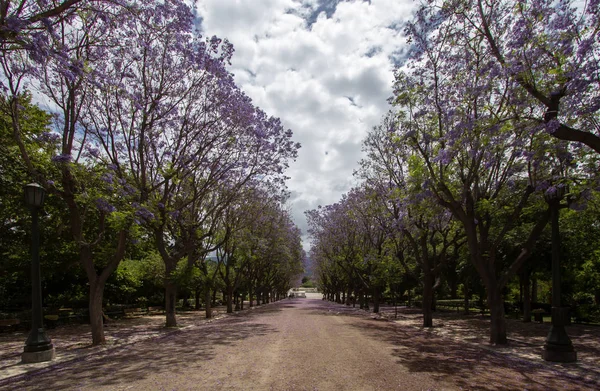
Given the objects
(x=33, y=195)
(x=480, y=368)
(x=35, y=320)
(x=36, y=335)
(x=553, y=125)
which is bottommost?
(x=480, y=368)

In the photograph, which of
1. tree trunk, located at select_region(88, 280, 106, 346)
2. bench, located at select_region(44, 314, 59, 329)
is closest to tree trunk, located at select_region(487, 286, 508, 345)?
tree trunk, located at select_region(88, 280, 106, 346)

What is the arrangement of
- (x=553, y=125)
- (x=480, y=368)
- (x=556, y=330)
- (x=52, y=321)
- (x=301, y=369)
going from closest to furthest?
1. (x=553, y=125)
2. (x=301, y=369)
3. (x=480, y=368)
4. (x=556, y=330)
5. (x=52, y=321)

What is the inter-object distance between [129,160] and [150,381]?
920 cm

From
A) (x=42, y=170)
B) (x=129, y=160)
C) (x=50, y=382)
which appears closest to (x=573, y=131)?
(x=50, y=382)

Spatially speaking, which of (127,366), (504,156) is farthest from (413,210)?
(127,366)

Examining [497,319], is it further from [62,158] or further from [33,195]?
[33,195]

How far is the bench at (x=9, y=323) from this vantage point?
15170 mm

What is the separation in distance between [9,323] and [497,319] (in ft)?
55.4

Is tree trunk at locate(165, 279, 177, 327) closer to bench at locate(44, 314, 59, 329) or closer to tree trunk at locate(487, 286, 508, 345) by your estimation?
bench at locate(44, 314, 59, 329)

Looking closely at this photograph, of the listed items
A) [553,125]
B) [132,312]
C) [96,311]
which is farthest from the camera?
[132,312]

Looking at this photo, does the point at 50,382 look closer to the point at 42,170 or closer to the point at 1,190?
the point at 42,170

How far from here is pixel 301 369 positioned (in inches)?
326

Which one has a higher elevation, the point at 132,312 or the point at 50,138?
the point at 50,138

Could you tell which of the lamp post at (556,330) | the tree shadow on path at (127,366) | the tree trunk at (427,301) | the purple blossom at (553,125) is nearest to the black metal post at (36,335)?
the tree shadow on path at (127,366)
